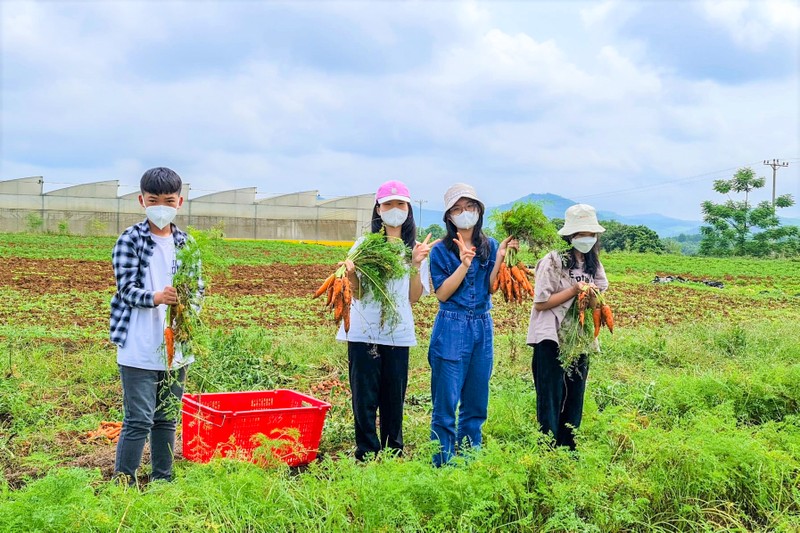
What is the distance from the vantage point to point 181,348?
3.82 metres

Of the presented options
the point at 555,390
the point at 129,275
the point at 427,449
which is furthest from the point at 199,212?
the point at 427,449

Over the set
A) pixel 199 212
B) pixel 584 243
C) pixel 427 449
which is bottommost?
pixel 427 449

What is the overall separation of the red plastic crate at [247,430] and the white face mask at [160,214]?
1.12 meters

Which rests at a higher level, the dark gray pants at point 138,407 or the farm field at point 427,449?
the dark gray pants at point 138,407

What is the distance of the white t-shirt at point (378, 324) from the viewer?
4246 mm

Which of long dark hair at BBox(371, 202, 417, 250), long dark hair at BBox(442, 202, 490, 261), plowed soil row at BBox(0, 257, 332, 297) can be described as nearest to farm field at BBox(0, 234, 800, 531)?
long dark hair at BBox(442, 202, 490, 261)

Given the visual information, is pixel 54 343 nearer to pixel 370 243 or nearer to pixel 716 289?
pixel 370 243

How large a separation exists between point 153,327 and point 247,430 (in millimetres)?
957

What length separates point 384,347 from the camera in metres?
4.30

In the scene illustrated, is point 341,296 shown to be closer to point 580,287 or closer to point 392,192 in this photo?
point 392,192

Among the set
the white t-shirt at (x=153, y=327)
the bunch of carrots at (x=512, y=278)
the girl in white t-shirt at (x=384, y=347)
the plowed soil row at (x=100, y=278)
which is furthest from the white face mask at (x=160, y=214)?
the plowed soil row at (x=100, y=278)

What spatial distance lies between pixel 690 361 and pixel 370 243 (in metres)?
5.88

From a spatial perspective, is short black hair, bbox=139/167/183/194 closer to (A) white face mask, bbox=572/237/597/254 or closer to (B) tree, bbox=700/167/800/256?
(A) white face mask, bbox=572/237/597/254

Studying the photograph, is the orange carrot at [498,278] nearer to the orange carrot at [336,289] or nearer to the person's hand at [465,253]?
the person's hand at [465,253]
